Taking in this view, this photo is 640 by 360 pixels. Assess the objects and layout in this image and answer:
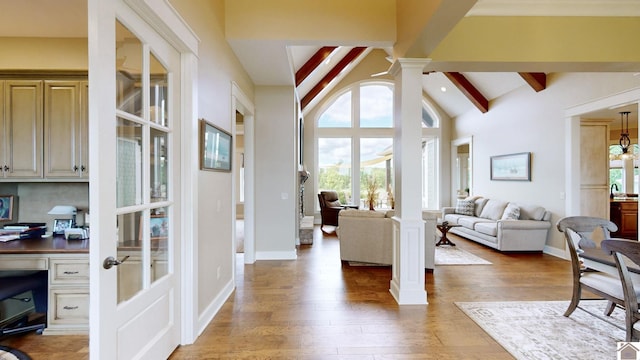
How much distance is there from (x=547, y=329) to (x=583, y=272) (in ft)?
2.19

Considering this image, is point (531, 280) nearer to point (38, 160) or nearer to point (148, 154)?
point (148, 154)

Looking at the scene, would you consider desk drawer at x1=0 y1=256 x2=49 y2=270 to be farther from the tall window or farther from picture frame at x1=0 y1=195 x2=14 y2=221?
the tall window

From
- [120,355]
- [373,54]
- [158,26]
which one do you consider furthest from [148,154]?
[373,54]

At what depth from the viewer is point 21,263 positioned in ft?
7.77

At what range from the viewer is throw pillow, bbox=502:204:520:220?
566 centimetres

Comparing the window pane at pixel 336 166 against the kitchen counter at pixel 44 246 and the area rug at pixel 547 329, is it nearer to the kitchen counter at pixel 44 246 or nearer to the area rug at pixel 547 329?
the area rug at pixel 547 329

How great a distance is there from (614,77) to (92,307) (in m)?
6.45

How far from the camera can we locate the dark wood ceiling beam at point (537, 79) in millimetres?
5432

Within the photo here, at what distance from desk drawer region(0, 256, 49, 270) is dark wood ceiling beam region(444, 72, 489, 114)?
7680 mm

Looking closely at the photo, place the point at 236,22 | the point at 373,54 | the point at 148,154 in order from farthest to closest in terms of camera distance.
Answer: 1. the point at 373,54
2. the point at 236,22
3. the point at 148,154

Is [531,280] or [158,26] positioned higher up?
[158,26]

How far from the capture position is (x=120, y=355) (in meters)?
1.57

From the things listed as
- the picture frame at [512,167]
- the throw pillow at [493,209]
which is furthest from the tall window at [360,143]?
the throw pillow at [493,209]

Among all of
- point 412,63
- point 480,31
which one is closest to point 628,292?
point 412,63
